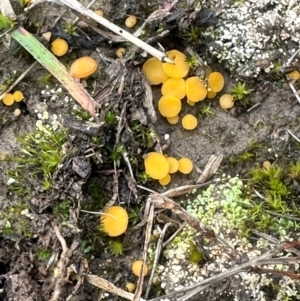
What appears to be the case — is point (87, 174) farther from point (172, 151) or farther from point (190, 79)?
point (190, 79)

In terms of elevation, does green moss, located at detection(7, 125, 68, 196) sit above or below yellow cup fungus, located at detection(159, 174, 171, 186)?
above

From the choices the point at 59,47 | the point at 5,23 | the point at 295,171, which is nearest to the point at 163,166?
the point at 295,171

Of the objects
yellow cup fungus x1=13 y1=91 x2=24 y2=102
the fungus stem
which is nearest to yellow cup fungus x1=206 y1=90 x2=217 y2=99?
the fungus stem

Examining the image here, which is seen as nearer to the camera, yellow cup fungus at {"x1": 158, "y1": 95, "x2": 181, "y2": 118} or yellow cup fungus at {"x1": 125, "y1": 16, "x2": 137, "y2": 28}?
yellow cup fungus at {"x1": 158, "y1": 95, "x2": 181, "y2": 118}

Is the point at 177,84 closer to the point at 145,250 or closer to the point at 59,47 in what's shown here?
the point at 59,47

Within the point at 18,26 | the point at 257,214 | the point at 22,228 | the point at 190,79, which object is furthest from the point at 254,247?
the point at 18,26

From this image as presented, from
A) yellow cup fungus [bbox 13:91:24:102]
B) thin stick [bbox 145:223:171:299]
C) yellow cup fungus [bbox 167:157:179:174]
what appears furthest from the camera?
yellow cup fungus [bbox 13:91:24:102]

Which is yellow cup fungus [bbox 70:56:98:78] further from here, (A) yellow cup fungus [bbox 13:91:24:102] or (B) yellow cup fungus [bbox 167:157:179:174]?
(B) yellow cup fungus [bbox 167:157:179:174]
